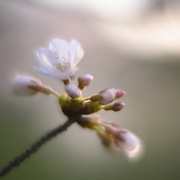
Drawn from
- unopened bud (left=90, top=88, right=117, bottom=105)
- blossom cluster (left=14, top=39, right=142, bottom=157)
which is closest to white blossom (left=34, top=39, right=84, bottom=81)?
blossom cluster (left=14, top=39, right=142, bottom=157)

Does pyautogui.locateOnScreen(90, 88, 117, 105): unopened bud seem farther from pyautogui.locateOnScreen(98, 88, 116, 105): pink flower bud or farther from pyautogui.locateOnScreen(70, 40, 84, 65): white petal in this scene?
pyautogui.locateOnScreen(70, 40, 84, 65): white petal

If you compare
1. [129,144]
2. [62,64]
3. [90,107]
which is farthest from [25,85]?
[129,144]

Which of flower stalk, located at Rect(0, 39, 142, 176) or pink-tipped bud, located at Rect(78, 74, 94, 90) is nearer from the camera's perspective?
flower stalk, located at Rect(0, 39, 142, 176)

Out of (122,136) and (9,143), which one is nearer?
(122,136)

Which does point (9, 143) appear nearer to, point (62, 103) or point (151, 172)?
point (151, 172)

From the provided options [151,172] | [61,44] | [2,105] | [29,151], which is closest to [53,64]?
[61,44]

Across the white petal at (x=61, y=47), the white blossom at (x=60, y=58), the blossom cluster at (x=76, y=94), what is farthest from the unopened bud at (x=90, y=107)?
the white petal at (x=61, y=47)

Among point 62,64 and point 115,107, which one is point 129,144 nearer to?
point 115,107
